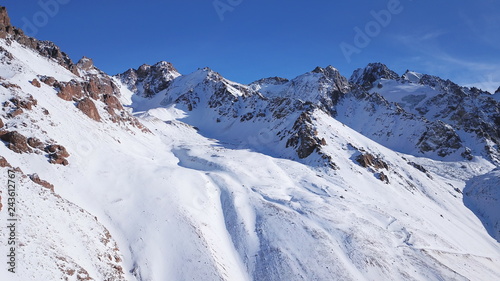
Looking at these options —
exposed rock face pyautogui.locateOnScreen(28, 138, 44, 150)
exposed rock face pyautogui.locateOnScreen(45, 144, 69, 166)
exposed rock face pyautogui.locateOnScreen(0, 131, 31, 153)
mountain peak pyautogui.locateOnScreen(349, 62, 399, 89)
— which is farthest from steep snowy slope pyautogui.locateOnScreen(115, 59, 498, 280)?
mountain peak pyautogui.locateOnScreen(349, 62, 399, 89)

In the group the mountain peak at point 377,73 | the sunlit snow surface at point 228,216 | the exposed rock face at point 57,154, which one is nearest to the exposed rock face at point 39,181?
the sunlit snow surface at point 228,216

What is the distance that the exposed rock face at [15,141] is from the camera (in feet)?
105

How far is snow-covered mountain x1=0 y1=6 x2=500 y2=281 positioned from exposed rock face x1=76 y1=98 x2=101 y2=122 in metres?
0.69

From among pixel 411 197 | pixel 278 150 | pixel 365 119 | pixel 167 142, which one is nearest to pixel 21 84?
pixel 167 142

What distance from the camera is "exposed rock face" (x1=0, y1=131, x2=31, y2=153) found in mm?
32156

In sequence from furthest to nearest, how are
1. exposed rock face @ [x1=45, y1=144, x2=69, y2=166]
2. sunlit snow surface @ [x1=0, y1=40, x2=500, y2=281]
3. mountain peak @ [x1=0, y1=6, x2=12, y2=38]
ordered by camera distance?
mountain peak @ [x1=0, y1=6, x2=12, y2=38] < exposed rock face @ [x1=45, y1=144, x2=69, y2=166] < sunlit snow surface @ [x1=0, y1=40, x2=500, y2=281]

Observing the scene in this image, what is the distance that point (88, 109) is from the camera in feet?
172

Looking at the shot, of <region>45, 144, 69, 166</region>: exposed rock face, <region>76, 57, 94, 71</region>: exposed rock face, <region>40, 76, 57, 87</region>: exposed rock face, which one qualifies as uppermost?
<region>76, 57, 94, 71</region>: exposed rock face

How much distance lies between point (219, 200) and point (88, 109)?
2920 cm

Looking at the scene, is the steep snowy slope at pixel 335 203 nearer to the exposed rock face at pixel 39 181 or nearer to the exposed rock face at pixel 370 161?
the exposed rock face at pixel 370 161

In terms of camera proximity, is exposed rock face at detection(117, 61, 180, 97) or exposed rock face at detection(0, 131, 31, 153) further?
exposed rock face at detection(117, 61, 180, 97)

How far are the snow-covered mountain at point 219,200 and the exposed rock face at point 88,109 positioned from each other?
690 mm

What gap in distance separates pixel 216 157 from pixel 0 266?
40.9 m

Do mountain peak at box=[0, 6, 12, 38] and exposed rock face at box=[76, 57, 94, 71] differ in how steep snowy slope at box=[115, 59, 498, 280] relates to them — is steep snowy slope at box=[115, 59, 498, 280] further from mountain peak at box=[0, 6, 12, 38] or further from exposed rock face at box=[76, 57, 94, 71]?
exposed rock face at box=[76, 57, 94, 71]
